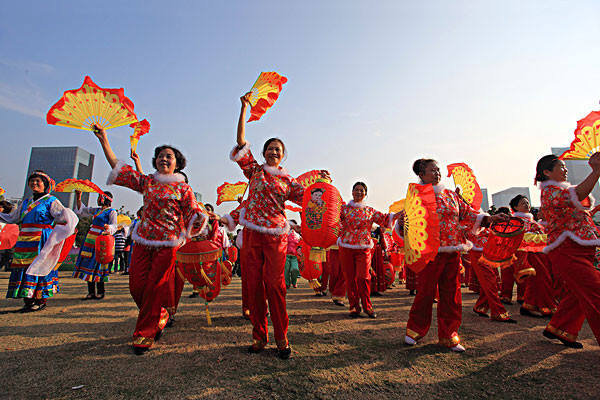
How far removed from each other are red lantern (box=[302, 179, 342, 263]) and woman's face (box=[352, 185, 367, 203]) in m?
2.08

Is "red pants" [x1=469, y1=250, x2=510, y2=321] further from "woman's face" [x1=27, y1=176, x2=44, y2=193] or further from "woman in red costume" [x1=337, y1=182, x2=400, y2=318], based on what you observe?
"woman's face" [x1=27, y1=176, x2=44, y2=193]

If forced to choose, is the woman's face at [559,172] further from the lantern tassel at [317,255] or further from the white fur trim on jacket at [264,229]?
the white fur trim on jacket at [264,229]

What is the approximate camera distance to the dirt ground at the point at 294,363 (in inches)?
85.8

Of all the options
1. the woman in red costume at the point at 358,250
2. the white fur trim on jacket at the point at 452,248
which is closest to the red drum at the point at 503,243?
the white fur trim on jacket at the point at 452,248

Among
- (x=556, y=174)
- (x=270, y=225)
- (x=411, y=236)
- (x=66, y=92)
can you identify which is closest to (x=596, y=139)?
(x=556, y=174)

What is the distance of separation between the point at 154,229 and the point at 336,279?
13.8 ft

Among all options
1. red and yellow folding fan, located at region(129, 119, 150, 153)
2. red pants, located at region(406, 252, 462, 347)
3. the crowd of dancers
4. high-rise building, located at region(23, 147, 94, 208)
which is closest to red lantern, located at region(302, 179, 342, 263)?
the crowd of dancers

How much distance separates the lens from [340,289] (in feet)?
19.7

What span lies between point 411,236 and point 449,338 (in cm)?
115

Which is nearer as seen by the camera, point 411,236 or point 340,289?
point 411,236

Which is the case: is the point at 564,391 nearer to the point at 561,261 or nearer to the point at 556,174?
the point at 561,261

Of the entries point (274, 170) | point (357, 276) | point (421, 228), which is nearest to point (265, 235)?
point (274, 170)

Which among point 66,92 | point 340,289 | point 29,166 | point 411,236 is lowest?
point 340,289

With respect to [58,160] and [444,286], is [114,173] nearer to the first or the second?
[444,286]
